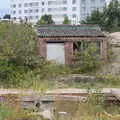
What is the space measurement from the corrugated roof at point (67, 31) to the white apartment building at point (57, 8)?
68.1m

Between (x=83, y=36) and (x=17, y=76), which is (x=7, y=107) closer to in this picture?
(x=17, y=76)

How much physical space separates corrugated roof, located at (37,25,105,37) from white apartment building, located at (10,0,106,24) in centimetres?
6811

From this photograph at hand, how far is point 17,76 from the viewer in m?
26.3

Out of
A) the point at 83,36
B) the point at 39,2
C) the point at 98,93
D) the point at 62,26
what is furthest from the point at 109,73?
the point at 39,2

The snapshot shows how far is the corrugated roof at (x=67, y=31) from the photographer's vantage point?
106ft

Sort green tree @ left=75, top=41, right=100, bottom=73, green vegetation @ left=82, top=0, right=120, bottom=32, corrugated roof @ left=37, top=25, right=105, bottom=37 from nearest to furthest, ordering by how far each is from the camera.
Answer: green tree @ left=75, top=41, right=100, bottom=73 → corrugated roof @ left=37, top=25, right=105, bottom=37 → green vegetation @ left=82, top=0, right=120, bottom=32

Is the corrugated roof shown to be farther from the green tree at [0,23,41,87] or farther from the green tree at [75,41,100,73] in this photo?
the green tree at [0,23,41,87]

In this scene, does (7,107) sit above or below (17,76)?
above

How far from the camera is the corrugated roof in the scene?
3234 centimetres

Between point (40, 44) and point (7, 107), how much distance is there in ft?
72.4

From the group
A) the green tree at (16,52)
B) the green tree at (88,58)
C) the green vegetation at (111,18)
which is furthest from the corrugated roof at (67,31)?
the green vegetation at (111,18)

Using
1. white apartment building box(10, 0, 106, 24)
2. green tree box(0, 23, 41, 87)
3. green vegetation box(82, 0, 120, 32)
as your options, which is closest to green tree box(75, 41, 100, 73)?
green tree box(0, 23, 41, 87)

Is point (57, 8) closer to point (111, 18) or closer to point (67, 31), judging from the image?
point (111, 18)

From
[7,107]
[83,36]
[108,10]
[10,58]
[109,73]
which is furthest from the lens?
[108,10]
